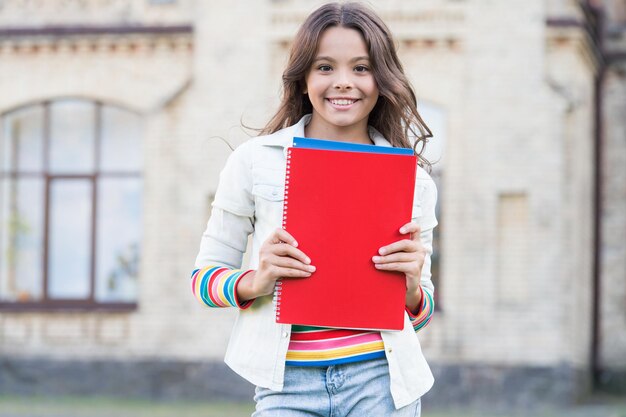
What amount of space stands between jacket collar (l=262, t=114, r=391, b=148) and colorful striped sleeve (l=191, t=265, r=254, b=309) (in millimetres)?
374

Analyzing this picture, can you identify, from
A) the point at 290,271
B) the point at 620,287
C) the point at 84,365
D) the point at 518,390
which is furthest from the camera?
the point at 620,287

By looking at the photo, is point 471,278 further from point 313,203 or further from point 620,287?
point 313,203

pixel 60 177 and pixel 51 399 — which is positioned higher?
pixel 60 177

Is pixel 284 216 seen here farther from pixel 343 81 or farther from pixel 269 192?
pixel 343 81

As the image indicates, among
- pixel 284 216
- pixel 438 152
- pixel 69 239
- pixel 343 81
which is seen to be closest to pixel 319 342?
pixel 284 216

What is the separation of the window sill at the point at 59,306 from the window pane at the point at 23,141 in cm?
183

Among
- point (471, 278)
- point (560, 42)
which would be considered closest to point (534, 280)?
point (471, 278)

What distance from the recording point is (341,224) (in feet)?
11.8

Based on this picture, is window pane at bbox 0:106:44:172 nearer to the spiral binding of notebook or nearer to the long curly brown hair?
the long curly brown hair

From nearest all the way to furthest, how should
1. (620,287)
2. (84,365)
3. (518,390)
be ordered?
(518,390), (84,365), (620,287)

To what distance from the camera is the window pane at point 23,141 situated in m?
18.5

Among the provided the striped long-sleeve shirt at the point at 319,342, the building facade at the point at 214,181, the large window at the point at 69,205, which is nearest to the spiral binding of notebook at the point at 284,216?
the striped long-sleeve shirt at the point at 319,342

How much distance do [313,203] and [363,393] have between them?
1.77 feet

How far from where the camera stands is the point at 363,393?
367cm
